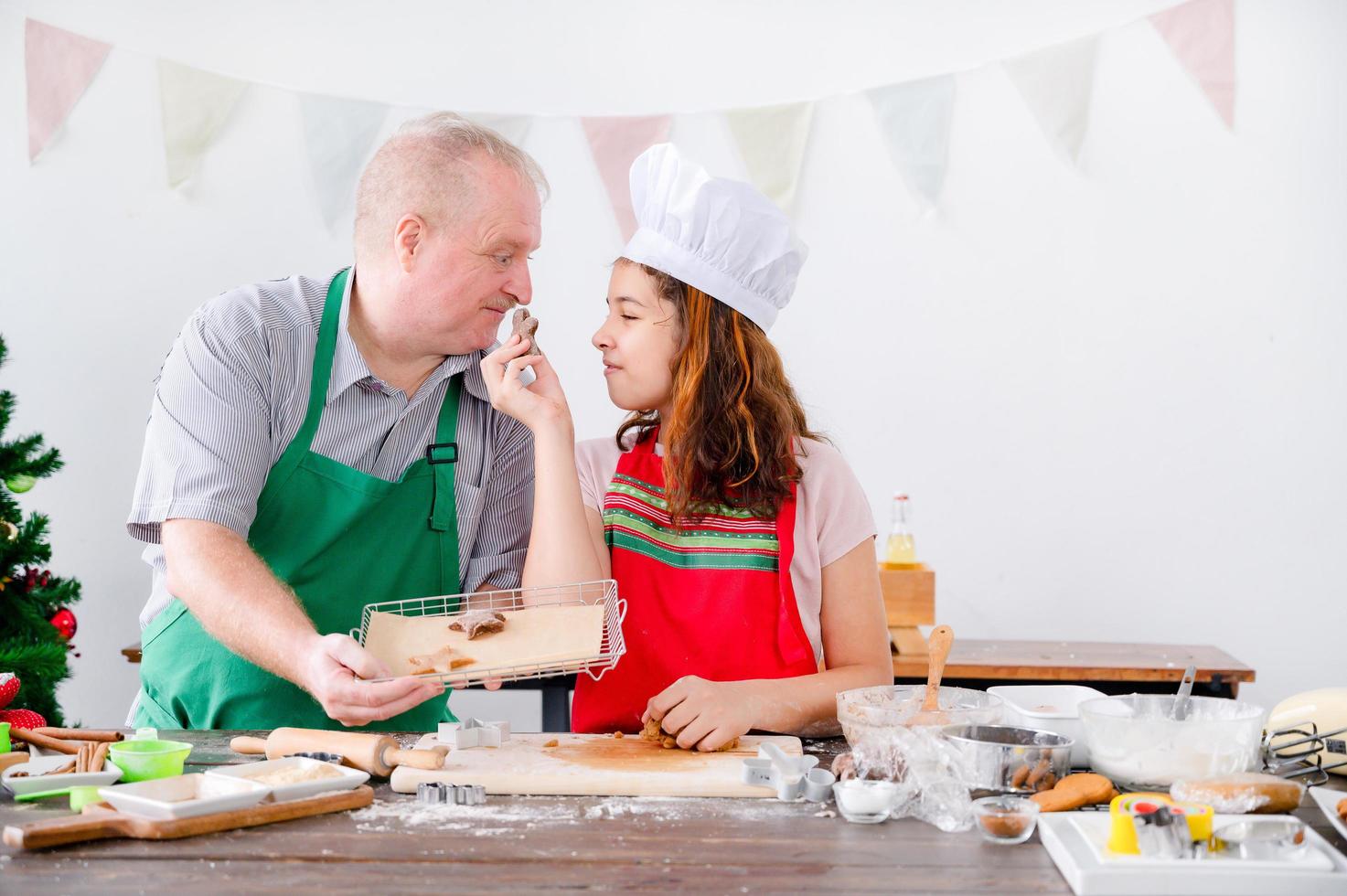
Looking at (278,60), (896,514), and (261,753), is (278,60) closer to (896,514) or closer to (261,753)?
(896,514)

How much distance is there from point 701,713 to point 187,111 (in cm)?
300

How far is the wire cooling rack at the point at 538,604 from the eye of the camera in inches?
54.6

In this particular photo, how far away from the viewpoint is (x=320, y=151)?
3.73m

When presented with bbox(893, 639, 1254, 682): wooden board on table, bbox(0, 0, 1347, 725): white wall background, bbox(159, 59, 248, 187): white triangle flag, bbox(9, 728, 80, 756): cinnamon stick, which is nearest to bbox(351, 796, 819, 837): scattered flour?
bbox(9, 728, 80, 756): cinnamon stick

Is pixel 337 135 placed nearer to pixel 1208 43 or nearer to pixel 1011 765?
pixel 1208 43

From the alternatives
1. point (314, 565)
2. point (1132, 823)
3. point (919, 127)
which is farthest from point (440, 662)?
point (919, 127)

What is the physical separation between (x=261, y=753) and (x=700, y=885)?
71 cm

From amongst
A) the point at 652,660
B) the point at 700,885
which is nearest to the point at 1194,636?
the point at 652,660

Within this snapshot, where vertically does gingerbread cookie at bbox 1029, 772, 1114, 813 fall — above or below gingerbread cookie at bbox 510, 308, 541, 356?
below

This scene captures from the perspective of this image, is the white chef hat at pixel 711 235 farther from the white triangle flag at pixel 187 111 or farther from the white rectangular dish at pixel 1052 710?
the white triangle flag at pixel 187 111

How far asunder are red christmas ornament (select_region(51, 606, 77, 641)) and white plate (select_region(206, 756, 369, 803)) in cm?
194

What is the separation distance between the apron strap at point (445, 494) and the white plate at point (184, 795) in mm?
732

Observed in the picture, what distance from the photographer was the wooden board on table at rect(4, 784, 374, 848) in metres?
1.12

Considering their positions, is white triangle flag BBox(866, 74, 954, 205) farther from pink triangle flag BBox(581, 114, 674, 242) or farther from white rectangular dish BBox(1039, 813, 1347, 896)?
white rectangular dish BBox(1039, 813, 1347, 896)
